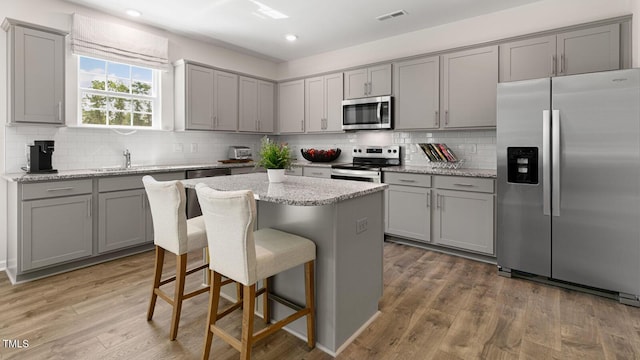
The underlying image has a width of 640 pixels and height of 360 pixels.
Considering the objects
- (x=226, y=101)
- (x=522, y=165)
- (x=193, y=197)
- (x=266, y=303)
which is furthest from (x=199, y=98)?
(x=522, y=165)

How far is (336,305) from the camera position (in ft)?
6.48

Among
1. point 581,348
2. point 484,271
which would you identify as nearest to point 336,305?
point 581,348

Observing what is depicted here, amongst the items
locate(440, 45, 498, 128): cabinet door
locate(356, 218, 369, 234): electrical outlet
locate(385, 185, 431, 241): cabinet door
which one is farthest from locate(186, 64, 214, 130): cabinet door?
locate(356, 218, 369, 234): electrical outlet

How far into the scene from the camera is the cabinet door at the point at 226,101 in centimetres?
477

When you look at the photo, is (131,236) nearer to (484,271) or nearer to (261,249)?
(261,249)

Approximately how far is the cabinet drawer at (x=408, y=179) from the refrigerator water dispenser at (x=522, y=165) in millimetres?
930

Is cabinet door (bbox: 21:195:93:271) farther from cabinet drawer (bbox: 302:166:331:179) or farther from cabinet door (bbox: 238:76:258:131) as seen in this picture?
cabinet drawer (bbox: 302:166:331:179)

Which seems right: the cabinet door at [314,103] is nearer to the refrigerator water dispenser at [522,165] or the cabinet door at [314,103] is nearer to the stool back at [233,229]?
the refrigerator water dispenser at [522,165]

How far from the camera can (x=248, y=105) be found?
5230 mm

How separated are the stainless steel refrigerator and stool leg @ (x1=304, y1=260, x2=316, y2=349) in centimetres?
207

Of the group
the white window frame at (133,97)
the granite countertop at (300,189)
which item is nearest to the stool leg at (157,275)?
the granite countertop at (300,189)

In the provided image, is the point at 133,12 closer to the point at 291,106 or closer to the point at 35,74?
the point at 35,74

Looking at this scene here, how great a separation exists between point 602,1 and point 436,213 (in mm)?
2599

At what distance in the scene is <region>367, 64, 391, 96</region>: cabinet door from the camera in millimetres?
4469
